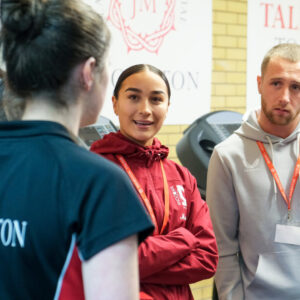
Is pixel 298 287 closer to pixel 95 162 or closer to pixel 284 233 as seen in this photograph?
pixel 284 233

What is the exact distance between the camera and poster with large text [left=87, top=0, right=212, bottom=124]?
3334 mm

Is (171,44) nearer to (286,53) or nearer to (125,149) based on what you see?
(286,53)

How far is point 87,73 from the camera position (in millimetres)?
944

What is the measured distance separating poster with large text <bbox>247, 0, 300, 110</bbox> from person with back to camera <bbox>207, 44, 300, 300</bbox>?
2029mm

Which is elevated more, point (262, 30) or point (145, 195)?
point (262, 30)

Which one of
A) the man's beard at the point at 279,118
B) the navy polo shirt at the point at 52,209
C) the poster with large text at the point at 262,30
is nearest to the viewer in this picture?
the navy polo shirt at the point at 52,209

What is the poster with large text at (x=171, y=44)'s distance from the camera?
10.9 feet

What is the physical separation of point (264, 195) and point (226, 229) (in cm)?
21

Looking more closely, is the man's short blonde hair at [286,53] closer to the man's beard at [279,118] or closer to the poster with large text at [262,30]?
the man's beard at [279,118]

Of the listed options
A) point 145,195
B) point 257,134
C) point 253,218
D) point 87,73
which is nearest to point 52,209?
point 87,73

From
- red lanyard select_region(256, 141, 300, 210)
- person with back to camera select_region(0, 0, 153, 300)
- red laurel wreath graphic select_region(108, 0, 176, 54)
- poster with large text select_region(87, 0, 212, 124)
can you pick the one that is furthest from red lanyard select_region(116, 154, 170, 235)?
red laurel wreath graphic select_region(108, 0, 176, 54)

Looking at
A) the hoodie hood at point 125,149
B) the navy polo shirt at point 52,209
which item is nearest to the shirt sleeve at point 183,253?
the hoodie hood at point 125,149

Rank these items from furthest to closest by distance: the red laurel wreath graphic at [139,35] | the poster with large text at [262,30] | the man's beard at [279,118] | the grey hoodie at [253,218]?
1. the poster with large text at [262,30]
2. the red laurel wreath graphic at [139,35]
3. the man's beard at [279,118]
4. the grey hoodie at [253,218]

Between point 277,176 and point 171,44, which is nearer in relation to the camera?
point 277,176
